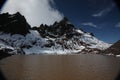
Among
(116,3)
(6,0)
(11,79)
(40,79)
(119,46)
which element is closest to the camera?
(116,3)

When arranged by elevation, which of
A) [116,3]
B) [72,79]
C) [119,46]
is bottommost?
[72,79]

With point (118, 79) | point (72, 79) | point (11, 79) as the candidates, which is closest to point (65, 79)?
point (72, 79)

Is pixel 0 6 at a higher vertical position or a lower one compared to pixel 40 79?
higher

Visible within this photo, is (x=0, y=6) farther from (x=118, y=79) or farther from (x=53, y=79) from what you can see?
(x=53, y=79)

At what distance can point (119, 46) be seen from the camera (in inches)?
6555

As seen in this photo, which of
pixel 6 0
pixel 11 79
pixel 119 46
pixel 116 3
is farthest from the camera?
pixel 119 46

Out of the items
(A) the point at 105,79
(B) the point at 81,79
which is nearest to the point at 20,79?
(B) the point at 81,79

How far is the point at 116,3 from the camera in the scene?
341 inches

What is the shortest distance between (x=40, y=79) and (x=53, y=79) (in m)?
1.71

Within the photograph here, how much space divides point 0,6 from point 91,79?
20.3 meters

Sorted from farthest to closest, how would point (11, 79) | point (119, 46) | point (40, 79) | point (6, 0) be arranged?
point (119, 46) < point (40, 79) < point (11, 79) < point (6, 0)

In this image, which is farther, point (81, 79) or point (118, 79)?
point (81, 79)

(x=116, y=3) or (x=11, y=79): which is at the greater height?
(x=116, y=3)

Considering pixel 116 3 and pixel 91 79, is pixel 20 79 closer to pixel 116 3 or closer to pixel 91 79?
pixel 91 79
